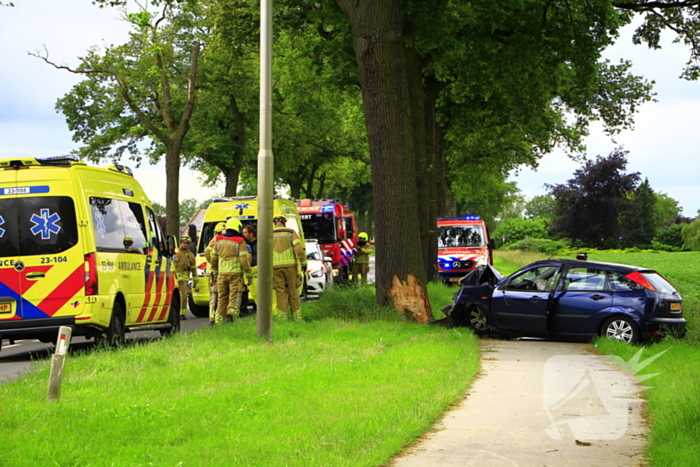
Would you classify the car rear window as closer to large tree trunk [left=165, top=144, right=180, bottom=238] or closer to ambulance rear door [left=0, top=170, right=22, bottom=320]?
ambulance rear door [left=0, top=170, right=22, bottom=320]

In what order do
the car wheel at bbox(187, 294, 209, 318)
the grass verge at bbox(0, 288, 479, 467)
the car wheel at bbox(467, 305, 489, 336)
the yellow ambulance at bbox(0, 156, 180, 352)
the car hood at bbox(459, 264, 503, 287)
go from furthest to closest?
the car wheel at bbox(187, 294, 209, 318) → the car hood at bbox(459, 264, 503, 287) → the car wheel at bbox(467, 305, 489, 336) → the yellow ambulance at bbox(0, 156, 180, 352) → the grass verge at bbox(0, 288, 479, 467)

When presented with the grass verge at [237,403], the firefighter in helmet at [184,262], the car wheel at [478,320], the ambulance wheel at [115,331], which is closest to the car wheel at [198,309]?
the firefighter in helmet at [184,262]

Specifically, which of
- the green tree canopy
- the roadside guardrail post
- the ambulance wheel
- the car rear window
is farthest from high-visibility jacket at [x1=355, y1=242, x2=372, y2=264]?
the green tree canopy

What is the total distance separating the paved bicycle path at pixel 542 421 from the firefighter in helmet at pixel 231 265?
5830mm

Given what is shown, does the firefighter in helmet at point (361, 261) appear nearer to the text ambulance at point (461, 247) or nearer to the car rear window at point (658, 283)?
the text ambulance at point (461, 247)

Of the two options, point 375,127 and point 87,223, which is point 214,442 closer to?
point 87,223

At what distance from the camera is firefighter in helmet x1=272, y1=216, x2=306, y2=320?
16.5 meters

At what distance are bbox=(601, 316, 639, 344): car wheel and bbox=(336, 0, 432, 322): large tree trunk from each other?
12.4ft

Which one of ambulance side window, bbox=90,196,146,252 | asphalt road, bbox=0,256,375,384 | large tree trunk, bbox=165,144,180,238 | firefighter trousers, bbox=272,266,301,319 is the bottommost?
asphalt road, bbox=0,256,375,384

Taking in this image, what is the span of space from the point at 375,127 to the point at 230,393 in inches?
360

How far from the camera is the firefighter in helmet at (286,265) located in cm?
1647

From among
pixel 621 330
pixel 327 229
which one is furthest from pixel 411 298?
pixel 327 229

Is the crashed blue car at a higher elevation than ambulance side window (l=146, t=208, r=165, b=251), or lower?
lower

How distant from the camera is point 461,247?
3189cm
